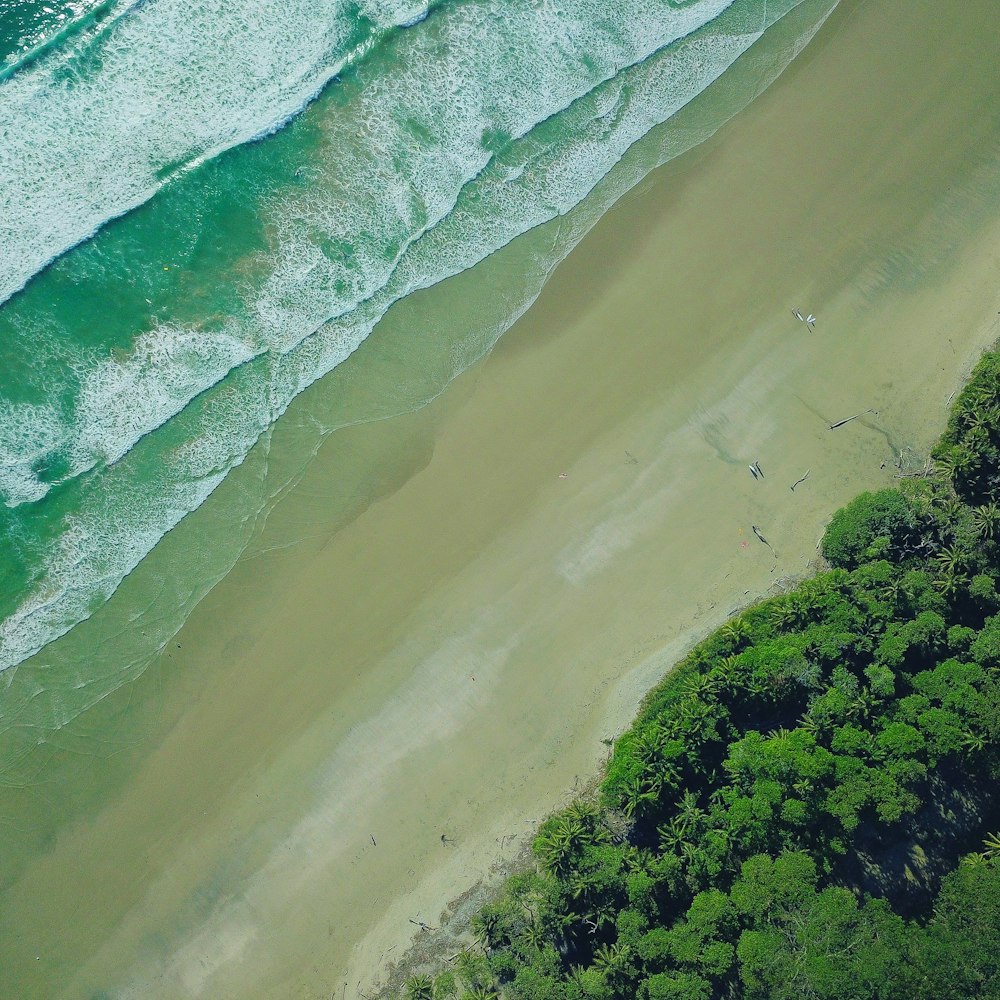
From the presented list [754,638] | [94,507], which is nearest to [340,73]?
[94,507]

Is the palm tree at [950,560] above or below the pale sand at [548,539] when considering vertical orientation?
below

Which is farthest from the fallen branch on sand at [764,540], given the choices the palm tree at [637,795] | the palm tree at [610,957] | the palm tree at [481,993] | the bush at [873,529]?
the palm tree at [481,993]

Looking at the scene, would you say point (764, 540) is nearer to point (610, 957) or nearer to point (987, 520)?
point (987, 520)

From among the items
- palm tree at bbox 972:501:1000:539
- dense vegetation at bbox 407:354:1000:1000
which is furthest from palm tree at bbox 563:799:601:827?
palm tree at bbox 972:501:1000:539

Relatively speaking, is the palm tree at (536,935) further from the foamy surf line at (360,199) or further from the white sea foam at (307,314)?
the foamy surf line at (360,199)

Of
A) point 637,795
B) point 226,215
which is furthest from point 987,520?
point 226,215

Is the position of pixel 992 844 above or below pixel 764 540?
below

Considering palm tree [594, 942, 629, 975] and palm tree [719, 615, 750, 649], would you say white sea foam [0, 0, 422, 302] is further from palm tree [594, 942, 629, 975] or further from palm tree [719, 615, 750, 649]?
palm tree [594, 942, 629, 975]

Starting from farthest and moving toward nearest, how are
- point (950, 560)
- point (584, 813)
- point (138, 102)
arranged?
point (138, 102), point (950, 560), point (584, 813)
